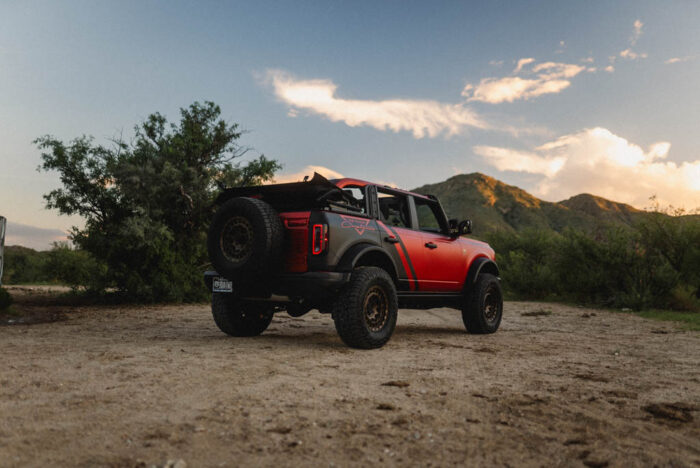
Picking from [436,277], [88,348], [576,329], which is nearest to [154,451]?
[88,348]

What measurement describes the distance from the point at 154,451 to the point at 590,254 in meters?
15.1

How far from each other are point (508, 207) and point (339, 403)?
5807 inches

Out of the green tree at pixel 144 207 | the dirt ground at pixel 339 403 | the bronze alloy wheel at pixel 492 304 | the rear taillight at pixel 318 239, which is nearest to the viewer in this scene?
the dirt ground at pixel 339 403

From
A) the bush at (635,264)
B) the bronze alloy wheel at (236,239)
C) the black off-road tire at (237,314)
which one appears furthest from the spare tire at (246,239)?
the bush at (635,264)

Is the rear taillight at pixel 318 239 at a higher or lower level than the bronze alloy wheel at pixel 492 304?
higher

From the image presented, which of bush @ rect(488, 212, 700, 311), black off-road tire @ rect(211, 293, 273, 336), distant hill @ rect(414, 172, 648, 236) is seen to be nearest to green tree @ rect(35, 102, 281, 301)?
black off-road tire @ rect(211, 293, 273, 336)

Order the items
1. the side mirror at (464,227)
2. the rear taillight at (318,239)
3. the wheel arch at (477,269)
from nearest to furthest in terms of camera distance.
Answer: the rear taillight at (318,239)
the side mirror at (464,227)
the wheel arch at (477,269)

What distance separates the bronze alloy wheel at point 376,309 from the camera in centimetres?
562

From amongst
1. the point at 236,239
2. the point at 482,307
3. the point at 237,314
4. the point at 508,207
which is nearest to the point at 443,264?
the point at 482,307

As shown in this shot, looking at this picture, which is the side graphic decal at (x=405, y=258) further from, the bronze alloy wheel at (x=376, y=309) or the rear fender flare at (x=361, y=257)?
the bronze alloy wheel at (x=376, y=309)

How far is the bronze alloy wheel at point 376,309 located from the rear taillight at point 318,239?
780 mm

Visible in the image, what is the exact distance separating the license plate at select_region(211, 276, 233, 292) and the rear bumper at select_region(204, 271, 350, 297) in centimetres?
23

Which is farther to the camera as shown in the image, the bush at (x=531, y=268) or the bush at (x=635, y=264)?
the bush at (x=531, y=268)

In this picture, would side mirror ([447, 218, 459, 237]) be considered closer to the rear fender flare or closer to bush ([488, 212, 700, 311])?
the rear fender flare
